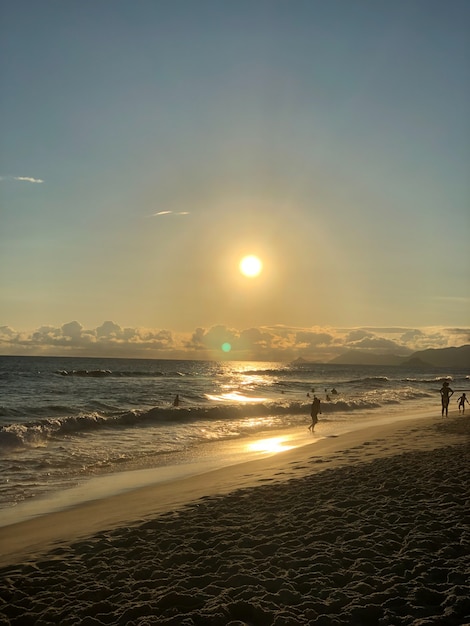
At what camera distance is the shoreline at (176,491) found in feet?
29.7

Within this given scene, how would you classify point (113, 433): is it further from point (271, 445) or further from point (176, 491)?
point (176, 491)

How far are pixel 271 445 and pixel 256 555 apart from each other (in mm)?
13986

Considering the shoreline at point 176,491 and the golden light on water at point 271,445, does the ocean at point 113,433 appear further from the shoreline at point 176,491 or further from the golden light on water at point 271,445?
the golden light on water at point 271,445

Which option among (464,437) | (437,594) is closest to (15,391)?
(464,437)

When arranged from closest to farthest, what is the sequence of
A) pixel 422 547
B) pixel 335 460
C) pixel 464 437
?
pixel 422 547 → pixel 335 460 → pixel 464 437

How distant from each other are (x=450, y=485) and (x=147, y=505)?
22.4 feet

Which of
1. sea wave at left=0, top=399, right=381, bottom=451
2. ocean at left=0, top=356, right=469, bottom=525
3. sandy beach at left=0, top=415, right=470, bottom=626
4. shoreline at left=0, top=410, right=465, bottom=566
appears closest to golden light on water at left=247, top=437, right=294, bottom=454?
shoreline at left=0, top=410, right=465, bottom=566

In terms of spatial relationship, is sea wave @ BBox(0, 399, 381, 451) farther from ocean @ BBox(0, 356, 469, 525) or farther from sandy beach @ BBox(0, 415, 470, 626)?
sandy beach @ BBox(0, 415, 470, 626)

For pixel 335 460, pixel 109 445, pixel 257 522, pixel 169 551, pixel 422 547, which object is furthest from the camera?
pixel 109 445

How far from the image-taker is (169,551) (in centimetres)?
784

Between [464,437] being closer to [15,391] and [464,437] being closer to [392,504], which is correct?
[392,504]

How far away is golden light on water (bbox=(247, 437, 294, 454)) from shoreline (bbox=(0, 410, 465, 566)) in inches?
24.9

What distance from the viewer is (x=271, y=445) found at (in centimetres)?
2120

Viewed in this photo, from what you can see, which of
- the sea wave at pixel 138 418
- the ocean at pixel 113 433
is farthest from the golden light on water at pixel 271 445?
the sea wave at pixel 138 418
